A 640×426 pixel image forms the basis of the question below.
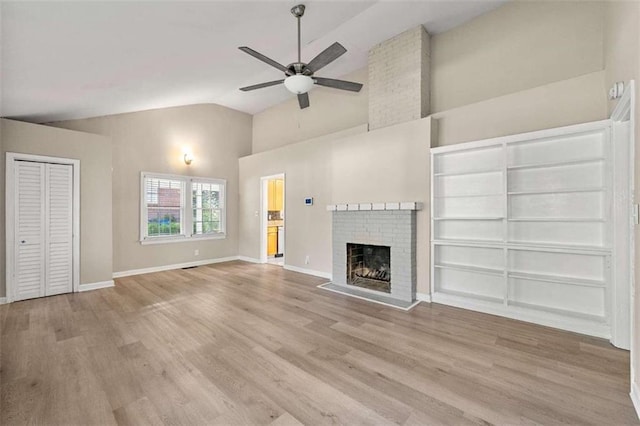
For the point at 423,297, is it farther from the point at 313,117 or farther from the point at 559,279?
the point at 313,117

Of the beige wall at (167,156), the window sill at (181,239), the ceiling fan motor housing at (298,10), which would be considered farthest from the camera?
the window sill at (181,239)

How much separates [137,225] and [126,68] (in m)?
3.65

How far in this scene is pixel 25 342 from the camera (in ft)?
9.04

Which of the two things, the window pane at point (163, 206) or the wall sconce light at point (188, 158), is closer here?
the window pane at point (163, 206)

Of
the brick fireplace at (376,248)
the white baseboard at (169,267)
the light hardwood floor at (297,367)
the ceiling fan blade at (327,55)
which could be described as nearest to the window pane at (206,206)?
the white baseboard at (169,267)

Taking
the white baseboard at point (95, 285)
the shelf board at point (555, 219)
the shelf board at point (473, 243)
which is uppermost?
the shelf board at point (555, 219)

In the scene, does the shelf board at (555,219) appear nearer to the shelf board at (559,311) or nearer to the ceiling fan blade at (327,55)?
the shelf board at (559,311)

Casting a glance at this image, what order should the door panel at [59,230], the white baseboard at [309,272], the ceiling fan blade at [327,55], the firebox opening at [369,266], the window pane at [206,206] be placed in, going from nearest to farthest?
1. the ceiling fan blade at [327,55]
2. the door panel at [59,230]
3. the firebox opening at [369,266]
4. the white baseboard at [309,272]
5. the window pane at [206,206]

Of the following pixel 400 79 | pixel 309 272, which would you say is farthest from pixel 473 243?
pixel 309 272

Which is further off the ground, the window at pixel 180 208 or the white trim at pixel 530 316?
the window at pixel 180 208

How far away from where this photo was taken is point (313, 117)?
6242 millimetres

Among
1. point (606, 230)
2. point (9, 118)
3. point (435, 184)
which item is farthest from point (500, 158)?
point (9, 118)

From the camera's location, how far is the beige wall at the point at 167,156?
5.60 meters

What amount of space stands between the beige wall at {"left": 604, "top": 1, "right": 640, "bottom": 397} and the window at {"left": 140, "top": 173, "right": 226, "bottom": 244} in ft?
23.1
